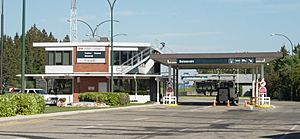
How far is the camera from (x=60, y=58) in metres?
61.6

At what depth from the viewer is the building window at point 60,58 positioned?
61.5 metres

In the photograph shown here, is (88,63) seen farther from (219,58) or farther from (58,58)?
(219,58)

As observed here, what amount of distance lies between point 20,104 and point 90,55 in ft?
101

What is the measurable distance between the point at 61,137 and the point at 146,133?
10.6 ft

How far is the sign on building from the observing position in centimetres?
6100

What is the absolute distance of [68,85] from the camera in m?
61.8

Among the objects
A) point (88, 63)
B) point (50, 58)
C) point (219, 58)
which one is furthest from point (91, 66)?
point (219, 58)

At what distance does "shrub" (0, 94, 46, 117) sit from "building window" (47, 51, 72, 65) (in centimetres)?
2891

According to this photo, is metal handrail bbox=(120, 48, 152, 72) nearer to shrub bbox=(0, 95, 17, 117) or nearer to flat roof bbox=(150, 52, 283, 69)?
flat roof bbox=(150, 52, 283, 69)

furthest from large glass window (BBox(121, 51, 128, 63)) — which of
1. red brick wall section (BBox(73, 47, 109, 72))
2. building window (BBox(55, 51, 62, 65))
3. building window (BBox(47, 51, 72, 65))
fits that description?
building window (BBox(55, 51, 62, 65))

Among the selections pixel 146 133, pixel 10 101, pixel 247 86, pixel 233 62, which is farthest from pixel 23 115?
pixel 247 86

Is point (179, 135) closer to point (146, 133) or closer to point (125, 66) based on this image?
point (146, 133)

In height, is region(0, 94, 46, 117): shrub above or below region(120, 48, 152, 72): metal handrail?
below

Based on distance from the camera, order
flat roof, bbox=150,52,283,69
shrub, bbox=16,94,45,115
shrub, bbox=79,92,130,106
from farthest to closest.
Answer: flat roof, bbox=150,52,283,69 → shrub, bbox=79,92,130,106 → shrub, bbox=16,94,45,115
